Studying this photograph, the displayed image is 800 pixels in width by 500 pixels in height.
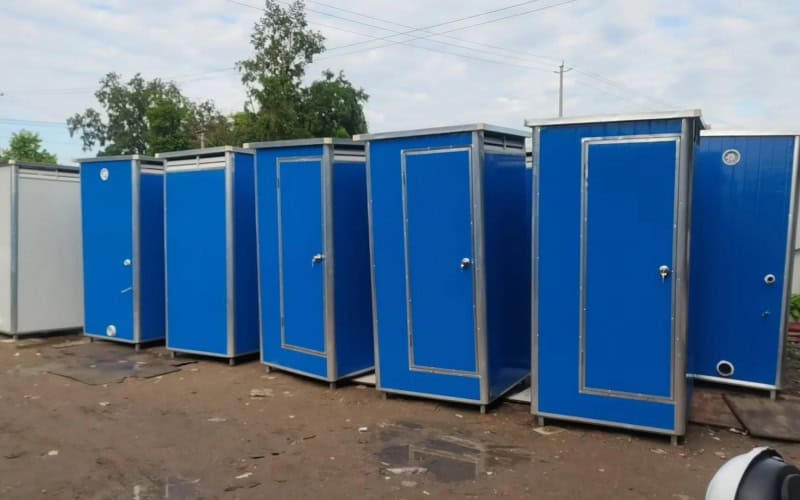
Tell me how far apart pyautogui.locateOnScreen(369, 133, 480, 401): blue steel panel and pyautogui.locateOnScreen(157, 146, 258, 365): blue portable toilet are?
7.15ft

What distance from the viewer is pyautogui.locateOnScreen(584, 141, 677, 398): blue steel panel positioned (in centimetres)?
471

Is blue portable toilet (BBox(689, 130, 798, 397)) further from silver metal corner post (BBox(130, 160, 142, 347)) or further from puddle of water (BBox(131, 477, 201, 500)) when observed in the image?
silver metal corner post (BBox(130, 160, 142, 347))

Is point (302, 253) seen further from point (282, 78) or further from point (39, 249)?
point (282, 78)

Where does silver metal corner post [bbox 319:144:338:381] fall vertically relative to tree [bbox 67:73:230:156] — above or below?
below

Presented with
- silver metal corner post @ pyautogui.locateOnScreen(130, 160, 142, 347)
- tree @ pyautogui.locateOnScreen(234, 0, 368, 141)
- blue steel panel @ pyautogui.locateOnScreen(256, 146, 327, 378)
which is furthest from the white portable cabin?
tree @ pyautogui.locateOnScreen(234, 0, 368, 141)

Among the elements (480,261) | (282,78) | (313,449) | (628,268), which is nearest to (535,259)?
(480,261)

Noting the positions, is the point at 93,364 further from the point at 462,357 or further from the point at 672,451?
the point at 672,451

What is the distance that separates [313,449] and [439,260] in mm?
1885

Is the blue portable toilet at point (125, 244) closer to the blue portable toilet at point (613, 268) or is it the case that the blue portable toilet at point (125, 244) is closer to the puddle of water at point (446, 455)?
the puddle of water at point (446, 455)

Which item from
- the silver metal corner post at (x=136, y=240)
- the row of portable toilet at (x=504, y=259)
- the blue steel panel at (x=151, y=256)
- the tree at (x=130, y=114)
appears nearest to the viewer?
the row of portable toilet at (x=504, y=259)

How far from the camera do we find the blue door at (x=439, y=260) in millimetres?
5566

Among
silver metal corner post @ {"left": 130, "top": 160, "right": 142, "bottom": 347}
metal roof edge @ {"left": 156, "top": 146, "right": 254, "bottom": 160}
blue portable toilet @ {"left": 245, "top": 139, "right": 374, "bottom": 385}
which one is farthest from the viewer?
silver metal corner post @ {"left": 130, "top": 160, "right": 142, "bottom": 347}

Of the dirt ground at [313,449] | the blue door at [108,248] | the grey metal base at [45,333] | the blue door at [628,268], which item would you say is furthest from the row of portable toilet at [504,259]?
the grey metal base at [45,333]

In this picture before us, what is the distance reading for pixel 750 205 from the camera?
593cm
